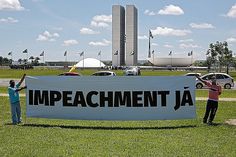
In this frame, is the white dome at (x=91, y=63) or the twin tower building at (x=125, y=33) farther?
the twin tower building at (x=125, y=33)

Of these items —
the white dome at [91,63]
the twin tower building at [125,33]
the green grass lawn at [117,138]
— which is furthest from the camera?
the twin tower building at [125,33]

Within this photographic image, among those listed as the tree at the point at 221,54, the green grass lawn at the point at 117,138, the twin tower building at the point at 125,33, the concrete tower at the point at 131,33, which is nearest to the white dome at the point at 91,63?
the twin tower building at the point at 125,33

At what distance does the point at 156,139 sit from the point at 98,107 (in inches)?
147

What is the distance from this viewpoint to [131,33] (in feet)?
609

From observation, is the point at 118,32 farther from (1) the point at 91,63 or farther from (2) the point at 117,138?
(2) the point at 117,138

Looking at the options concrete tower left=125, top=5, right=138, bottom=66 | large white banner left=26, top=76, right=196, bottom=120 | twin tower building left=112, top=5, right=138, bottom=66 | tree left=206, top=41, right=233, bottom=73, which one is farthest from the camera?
concrete tower left=125, top=5, right=138, bottom=66

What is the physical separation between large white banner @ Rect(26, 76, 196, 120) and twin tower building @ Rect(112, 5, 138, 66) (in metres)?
166

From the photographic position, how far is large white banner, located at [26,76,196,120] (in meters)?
15.3

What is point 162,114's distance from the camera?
50.5 ft

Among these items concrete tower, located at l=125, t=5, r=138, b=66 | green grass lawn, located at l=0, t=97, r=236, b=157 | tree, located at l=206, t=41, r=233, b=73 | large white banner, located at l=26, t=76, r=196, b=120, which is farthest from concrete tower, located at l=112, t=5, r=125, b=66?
green grass lawn, located at l=0, t=97, r=236, b=157

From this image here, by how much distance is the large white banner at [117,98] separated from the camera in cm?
1534

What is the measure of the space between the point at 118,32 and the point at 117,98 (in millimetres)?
171412

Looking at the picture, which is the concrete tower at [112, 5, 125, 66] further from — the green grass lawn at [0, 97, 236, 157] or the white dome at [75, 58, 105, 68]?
the green grass lawn at [0, 97, 236, 157]

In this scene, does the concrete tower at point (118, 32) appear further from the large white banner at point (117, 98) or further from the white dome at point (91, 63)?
the large white banner at point (117, 98)
